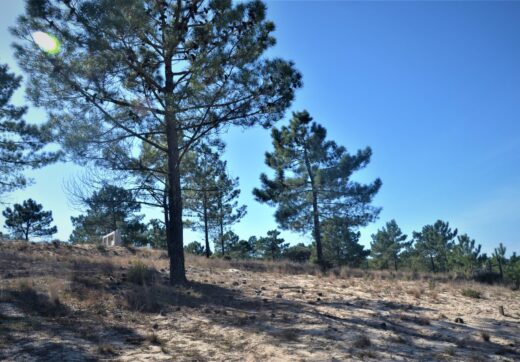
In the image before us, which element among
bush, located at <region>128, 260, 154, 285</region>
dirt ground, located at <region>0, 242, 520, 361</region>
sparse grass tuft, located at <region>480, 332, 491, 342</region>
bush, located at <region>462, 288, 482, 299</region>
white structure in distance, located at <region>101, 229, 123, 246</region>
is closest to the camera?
dirt ground, located at <region>0, 242, 520, 361</region>

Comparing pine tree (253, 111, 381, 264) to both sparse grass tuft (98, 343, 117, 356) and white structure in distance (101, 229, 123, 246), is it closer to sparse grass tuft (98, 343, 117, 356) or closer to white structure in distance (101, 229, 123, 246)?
white structure in distance (101, 229, 123, 246)

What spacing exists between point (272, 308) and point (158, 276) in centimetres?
476

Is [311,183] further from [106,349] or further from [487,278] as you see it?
[106,349]

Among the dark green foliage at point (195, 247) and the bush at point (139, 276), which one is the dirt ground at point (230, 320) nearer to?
the bush at point (139, 276)

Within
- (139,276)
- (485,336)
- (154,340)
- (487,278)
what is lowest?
(485,336)

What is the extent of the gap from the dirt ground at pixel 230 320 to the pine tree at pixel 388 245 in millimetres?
42832

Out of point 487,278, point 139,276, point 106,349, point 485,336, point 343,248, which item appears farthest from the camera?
point 343,248

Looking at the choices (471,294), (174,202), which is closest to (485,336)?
(471,294)

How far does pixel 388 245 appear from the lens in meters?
55.9

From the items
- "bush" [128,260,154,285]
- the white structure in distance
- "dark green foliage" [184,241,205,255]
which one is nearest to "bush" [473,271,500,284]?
"bush" [128,260,154,285]

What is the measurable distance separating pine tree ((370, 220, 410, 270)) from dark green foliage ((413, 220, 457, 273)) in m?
2.53

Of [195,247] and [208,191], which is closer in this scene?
[208,191]

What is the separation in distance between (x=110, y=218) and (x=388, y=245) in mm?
36753

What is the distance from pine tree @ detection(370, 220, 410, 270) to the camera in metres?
55.0
